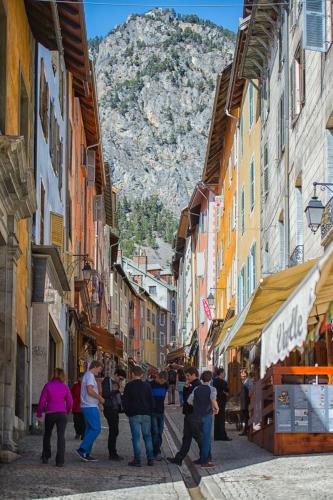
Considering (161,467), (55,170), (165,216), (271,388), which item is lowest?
(161,467)

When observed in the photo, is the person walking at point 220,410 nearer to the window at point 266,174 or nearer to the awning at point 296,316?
the window at point 266,174

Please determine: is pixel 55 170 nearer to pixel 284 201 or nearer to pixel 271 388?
pixel 284 201

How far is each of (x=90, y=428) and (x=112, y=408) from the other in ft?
4.61

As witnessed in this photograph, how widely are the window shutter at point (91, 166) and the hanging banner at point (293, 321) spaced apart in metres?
35.8

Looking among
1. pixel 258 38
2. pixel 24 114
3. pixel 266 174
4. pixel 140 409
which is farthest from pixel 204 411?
pixel 258 38

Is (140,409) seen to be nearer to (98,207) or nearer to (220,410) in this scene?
(220,410)

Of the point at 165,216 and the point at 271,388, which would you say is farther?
the point at 165,216

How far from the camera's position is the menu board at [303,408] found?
16.7 m

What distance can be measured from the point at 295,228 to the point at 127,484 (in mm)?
11613

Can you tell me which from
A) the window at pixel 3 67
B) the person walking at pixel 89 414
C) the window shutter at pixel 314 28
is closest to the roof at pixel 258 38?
the window shutter at pixel 314 28

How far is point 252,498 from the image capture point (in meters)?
11.5

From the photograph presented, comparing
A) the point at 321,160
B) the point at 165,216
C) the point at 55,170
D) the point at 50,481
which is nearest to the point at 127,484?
the point at 50,481

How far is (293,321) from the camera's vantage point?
267 inches

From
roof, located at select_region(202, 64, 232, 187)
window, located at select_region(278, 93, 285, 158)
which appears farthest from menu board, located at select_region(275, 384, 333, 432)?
roof, located at select_region(202, 64, 232, 187)
